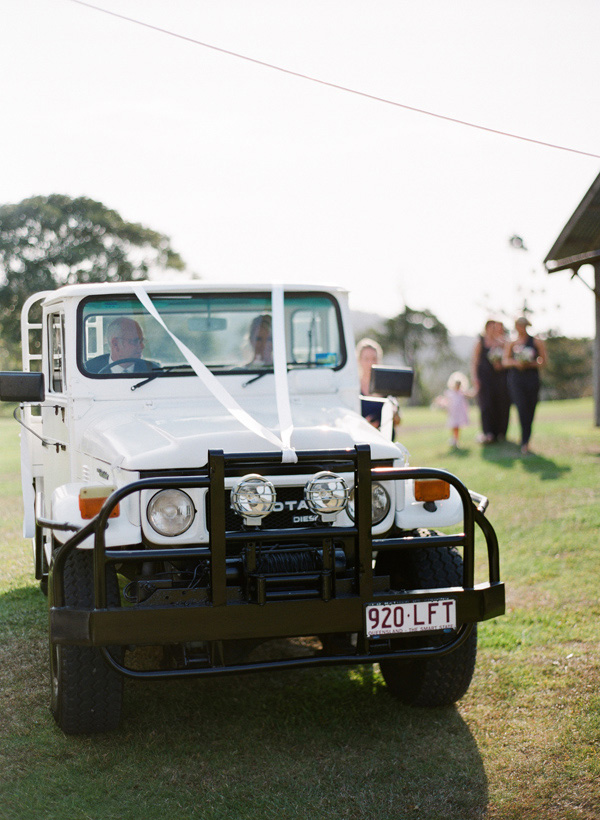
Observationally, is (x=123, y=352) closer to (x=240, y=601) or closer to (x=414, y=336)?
(x=240, y=601)

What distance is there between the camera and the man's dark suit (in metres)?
4.98

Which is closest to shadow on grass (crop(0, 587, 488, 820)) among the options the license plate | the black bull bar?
the black bull bar

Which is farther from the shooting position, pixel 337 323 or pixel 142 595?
pixel 337 323

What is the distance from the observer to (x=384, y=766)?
12.8ft

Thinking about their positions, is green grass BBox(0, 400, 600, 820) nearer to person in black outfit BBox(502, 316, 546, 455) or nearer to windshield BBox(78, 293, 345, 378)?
windshield BBox(78, 293, 345, 378)

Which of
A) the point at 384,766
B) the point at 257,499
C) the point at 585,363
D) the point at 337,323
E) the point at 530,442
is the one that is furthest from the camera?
the point at 585,363

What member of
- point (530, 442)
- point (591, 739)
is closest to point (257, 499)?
point (591, 739)

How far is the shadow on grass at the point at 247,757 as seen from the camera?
355 centimetres

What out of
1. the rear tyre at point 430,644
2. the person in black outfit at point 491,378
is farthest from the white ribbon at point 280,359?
the person in black outfit at point 491,378

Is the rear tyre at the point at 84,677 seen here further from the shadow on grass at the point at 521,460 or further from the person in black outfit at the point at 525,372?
the person in black outfit at the point at 525,372

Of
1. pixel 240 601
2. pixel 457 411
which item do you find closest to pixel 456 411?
pixel 457 411

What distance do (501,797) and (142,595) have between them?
1.72m

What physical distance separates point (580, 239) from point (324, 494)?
1132 centimetres

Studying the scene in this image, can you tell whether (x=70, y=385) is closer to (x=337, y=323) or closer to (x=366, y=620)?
(x=337, y=323)
